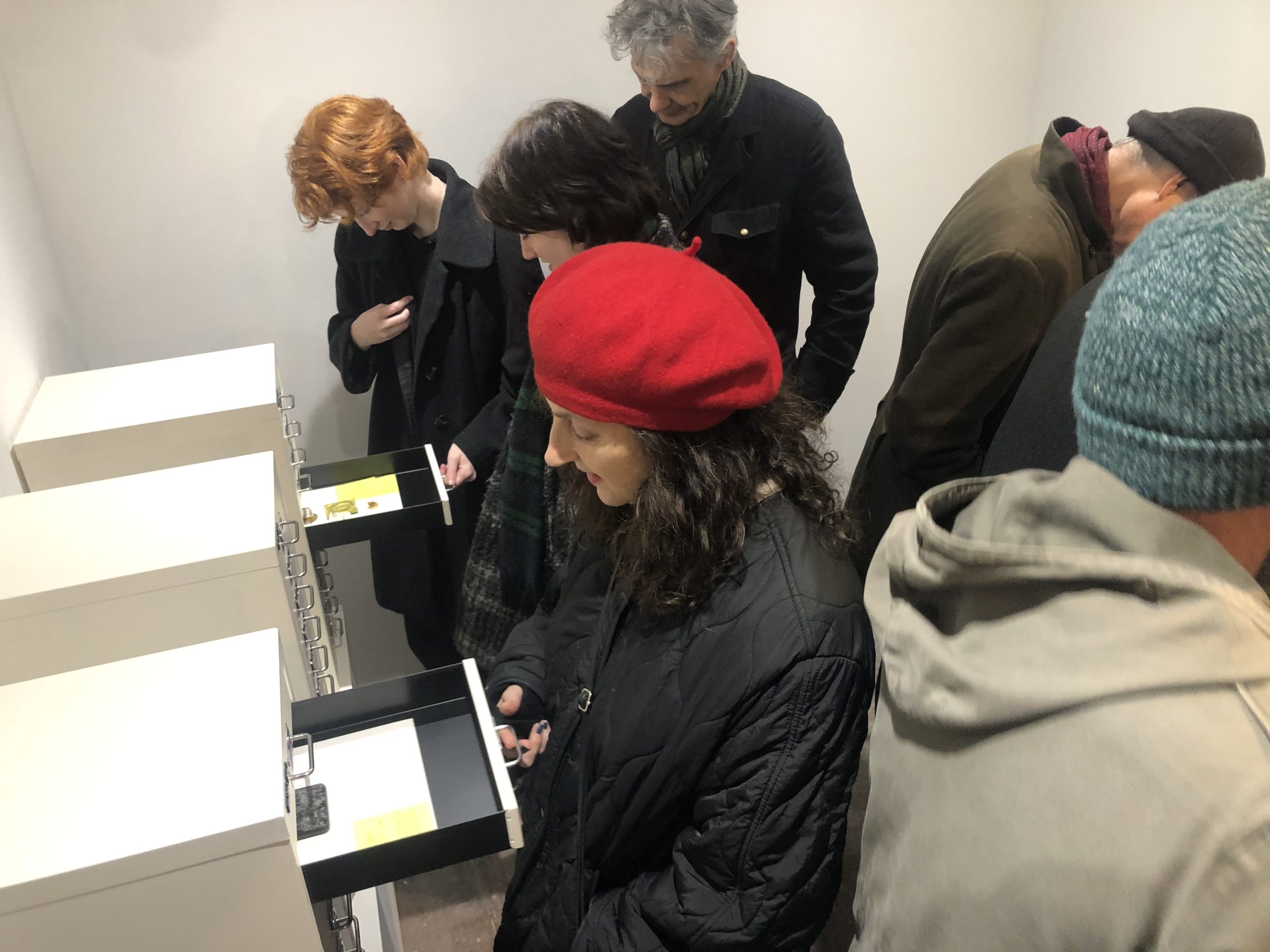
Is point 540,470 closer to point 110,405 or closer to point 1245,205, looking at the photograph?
point 110,405

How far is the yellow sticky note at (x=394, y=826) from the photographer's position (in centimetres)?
99

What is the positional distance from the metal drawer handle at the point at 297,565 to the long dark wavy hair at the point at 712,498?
537 millimetres

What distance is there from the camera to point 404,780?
1.12 meters

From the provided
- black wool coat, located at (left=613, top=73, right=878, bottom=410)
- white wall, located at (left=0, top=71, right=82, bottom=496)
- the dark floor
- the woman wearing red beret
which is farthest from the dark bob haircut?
the dark floor

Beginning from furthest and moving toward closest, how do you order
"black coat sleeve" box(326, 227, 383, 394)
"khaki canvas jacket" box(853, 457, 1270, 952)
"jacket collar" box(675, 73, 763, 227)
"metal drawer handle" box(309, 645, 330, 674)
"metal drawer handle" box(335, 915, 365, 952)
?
"black coat sleeve" box(326, 227, 383, 394) < "jacket collar" box(675, 73, 763, 227) < "metal drawer handle" box(309, 645, 330, 674) < "metal drawer handle" box(335, 915, 365, 952) < "khaki canvas jacket" box(853, 457, 1270, 952)

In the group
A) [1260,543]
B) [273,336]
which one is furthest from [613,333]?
[273,336]

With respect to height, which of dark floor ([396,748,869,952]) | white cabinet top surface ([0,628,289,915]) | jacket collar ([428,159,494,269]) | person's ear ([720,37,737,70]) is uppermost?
person's ear ([720,37,737,70])

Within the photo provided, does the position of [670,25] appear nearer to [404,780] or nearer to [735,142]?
[735,142]

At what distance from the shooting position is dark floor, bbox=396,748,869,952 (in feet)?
6.40

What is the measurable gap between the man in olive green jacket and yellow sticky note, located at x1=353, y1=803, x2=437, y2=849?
0.79 m

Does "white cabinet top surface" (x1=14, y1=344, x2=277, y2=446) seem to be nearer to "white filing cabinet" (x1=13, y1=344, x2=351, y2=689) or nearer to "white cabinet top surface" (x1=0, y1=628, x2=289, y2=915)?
"white filing cabinet" (x1=13, y1=344, x2=351, y2=689)

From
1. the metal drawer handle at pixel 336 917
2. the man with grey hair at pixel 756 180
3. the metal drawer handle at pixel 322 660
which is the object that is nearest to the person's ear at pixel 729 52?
the man with grey hair at pixel 756 180

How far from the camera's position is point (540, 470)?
1.79 metres

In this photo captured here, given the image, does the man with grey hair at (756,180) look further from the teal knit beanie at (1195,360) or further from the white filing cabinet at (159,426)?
the teal knit beanie at (1195,360)
